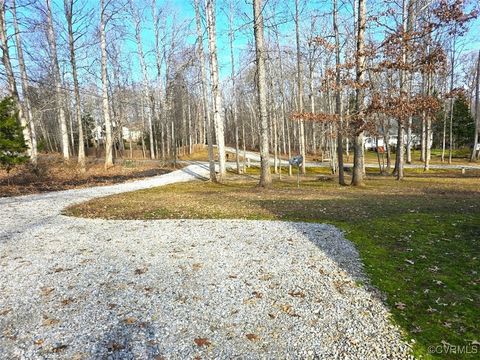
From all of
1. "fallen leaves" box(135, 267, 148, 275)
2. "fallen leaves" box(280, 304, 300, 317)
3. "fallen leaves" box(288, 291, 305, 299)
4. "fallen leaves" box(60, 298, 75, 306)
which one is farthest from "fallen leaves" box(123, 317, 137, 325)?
"fallen leaves" box(288, 291, 305, 299)

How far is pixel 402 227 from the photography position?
6926mm

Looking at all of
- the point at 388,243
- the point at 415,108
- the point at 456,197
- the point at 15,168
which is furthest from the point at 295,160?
the point at 15,168

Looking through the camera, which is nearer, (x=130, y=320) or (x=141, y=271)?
(x=130, y=320)

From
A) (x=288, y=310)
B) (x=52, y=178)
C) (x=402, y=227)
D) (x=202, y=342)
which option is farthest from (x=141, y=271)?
(x=52, y=178)

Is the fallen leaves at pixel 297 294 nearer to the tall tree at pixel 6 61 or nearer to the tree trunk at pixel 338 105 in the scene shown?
the tree trunk at pixel 338 105

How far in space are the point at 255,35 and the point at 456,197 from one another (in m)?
9.54

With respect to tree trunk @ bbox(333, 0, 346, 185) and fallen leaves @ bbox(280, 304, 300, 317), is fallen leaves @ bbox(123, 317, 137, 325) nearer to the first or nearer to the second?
fallen leaves @ bbox(280, 304, 300, 317)

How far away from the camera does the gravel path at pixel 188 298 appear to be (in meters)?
2.95

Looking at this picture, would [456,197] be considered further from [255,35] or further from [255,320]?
[255,320]

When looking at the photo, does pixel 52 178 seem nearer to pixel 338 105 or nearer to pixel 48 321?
pixel 48 321

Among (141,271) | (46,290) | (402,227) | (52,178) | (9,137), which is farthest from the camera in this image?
(52,178)

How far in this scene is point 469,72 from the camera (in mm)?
39531

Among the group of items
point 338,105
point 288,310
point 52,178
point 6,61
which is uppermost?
point 6,61

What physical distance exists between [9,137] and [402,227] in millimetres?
14605
